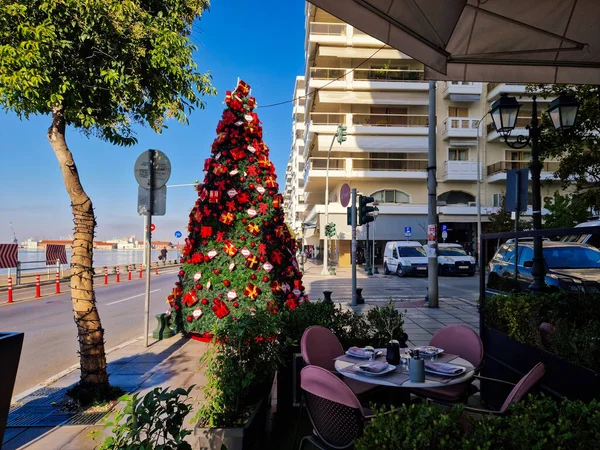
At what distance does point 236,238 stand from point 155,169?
1859mm

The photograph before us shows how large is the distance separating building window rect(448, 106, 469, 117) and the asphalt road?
104 feet

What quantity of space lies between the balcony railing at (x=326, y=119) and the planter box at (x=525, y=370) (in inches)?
1263

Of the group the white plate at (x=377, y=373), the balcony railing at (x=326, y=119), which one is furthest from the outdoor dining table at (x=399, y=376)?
the balcony railing at (x=326, y=119)

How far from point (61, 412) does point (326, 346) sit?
2886 millimetres

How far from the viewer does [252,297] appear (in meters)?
6.46

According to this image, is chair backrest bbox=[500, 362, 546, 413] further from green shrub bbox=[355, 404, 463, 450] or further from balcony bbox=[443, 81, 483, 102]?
balcony bbox=[443, 81, 483, 102]

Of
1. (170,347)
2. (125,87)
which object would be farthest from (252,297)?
(125,87)

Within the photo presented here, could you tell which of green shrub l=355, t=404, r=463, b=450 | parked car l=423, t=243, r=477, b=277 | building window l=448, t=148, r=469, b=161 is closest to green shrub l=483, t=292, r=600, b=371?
green shrub l=355, t=404, r=463, b=450

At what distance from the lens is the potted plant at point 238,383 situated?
271cm

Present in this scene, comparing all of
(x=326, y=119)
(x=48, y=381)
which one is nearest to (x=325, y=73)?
(x=326, y=119)

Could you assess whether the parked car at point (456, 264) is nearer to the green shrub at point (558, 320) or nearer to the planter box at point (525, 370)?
the planter box at point (525, 370)

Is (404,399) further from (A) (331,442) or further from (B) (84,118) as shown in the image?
(B) (84,118)

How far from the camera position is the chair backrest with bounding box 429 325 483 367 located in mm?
3921

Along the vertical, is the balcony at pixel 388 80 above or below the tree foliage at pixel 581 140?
above
